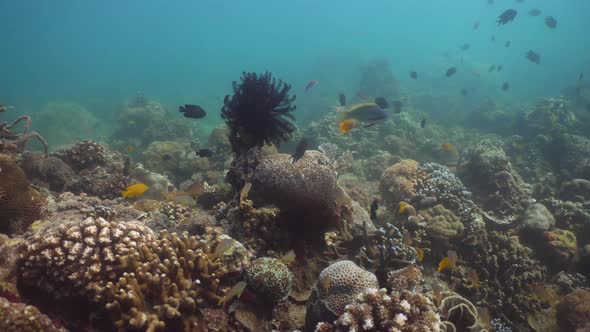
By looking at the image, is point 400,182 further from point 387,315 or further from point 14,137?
point 14,137

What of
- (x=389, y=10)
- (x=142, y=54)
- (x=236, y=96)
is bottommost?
(x=142, y=54)

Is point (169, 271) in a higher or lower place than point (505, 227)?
higher

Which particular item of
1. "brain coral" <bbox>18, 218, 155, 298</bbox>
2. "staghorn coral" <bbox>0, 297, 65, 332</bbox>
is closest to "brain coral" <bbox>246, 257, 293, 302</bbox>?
"brain coral" <bbox>18, 218, 155, 298</bbox>

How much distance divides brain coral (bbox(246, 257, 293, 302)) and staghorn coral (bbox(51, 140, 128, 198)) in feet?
20.5

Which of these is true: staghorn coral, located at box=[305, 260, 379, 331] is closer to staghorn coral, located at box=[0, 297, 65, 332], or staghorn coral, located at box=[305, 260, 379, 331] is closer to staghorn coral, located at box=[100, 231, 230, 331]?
staghorn coral, located at box=[100, 231, 230, 331]

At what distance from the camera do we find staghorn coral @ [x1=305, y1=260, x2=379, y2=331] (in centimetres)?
396

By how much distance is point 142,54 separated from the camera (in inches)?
5212

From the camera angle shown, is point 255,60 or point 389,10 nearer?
point 255,60

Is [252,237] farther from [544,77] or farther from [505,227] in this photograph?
[544,77]

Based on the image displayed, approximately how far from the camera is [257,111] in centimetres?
545

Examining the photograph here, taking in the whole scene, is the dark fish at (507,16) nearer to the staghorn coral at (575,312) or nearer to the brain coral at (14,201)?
the staghorn coral at (575,312)

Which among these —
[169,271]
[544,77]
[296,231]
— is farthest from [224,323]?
[544,77]

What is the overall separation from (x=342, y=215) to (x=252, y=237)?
70.9 inches

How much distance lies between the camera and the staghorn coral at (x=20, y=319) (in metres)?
2.79
